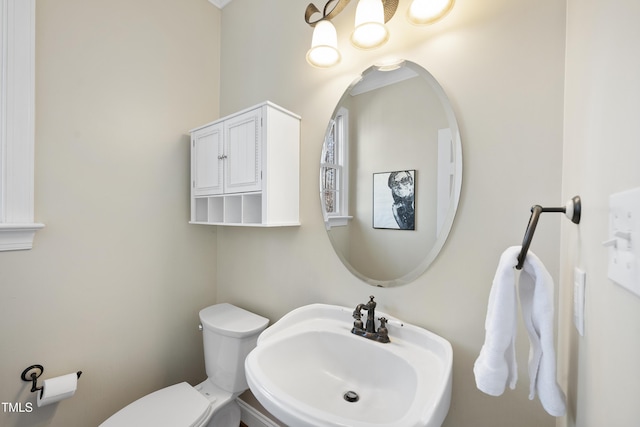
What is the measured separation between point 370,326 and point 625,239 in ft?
2.84

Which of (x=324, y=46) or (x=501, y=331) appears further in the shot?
(x=324, y=46)

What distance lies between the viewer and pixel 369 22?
3.26 ft

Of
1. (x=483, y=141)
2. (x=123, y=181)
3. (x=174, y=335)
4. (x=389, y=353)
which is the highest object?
(x=483, y=141)

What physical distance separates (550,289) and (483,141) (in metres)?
0.57

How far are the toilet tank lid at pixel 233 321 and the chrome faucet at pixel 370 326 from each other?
2.00 ft

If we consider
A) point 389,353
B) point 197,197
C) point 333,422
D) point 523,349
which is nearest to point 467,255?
point 523,349

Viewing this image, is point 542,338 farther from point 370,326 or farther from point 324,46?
point 324,46

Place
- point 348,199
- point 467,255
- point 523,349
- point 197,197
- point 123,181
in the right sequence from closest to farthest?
point 523,349 < point 467,255 < point 348,199 < point 123,181 < point 197,197

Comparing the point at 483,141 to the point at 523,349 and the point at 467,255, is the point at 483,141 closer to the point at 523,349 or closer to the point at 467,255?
the point at 467,255

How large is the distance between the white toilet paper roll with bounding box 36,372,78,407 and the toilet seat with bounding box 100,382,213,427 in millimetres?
240

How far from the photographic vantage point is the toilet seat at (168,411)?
115 centimetres

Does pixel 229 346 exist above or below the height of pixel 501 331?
below

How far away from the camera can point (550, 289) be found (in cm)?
56

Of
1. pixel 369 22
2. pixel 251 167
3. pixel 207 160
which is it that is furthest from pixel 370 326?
pixel 207 160
